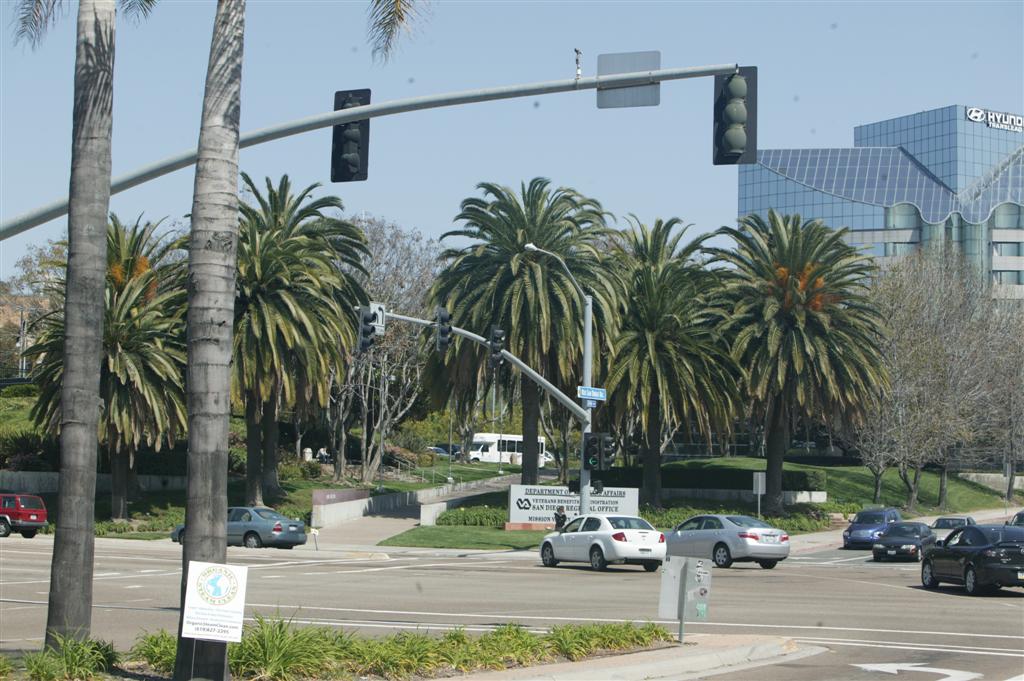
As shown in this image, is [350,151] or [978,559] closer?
[350,151]

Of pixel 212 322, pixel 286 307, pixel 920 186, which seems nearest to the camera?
pixel 212 322

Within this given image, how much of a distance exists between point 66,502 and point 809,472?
59.1 m

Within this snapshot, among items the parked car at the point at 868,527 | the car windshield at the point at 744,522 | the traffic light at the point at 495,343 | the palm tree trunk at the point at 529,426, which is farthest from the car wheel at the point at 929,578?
the palm tree trunk at the point at 529,426

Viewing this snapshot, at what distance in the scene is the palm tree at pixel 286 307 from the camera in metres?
51.7

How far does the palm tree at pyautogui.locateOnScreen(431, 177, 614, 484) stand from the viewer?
173 feet

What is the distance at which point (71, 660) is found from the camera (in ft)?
37.1

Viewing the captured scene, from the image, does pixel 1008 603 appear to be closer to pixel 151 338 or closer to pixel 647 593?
pixel 647 593

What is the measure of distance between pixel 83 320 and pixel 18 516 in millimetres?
39100

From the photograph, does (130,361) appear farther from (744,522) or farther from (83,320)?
(83,320)

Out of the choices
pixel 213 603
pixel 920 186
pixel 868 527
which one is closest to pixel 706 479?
pixel 868 527

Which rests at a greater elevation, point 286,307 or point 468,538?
point 286,307

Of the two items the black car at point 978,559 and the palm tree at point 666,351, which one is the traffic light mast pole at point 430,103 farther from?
the palm tree at point 666,351

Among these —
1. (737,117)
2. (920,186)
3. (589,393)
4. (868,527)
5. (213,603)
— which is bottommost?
(868,527)

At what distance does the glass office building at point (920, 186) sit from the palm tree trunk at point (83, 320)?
391 ft
